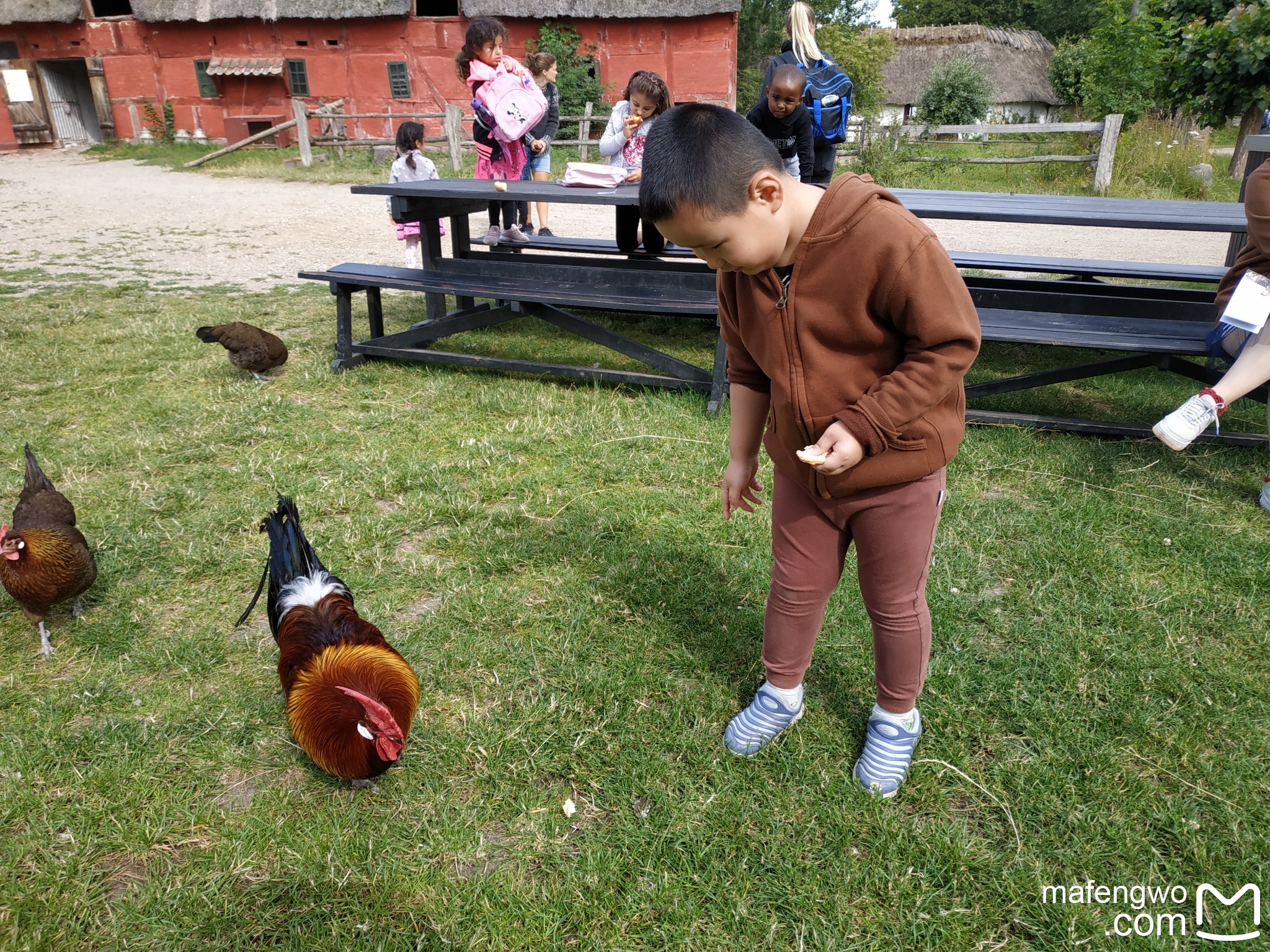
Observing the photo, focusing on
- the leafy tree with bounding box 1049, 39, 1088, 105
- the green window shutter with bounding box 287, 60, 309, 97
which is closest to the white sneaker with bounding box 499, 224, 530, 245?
the green window shutter with bounding box 287, 60, 309, 97

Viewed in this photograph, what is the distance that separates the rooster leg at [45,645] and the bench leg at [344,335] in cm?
276

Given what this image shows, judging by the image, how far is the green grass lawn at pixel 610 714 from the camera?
189 cm

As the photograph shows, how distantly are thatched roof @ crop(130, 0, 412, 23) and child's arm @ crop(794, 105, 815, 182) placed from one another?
2084 cm

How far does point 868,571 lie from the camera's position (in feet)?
6.50

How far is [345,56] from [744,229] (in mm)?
26377

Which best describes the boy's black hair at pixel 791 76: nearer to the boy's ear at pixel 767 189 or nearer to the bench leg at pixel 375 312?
the bench leg at pixel 375 312

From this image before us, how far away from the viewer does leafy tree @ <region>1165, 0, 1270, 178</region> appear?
13773mm

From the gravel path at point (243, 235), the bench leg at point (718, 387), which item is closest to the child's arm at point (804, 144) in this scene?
the bench leg at point (718, 387)

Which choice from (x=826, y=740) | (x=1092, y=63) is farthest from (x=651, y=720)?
(x=1092, y=63)

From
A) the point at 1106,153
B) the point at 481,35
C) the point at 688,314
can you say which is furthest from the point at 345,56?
the point at 688,314

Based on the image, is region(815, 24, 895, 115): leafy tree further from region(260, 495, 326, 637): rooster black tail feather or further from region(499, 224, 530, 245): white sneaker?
region(260, 495, 326, 637): rooster black tail feather

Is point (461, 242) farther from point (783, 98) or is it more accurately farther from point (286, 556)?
point (286, 556)

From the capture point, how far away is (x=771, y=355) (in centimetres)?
186

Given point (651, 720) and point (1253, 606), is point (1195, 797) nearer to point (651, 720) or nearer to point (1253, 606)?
point (1253, 606)
